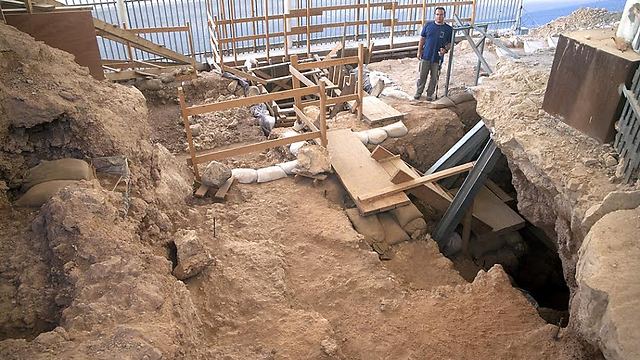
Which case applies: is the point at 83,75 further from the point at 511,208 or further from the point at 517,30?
the point at 517,30

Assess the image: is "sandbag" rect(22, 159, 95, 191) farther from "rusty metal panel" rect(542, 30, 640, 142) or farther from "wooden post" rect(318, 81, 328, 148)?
"rusty metal panel" rect(542, 30, 640, 142)

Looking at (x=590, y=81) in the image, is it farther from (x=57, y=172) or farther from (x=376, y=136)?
(x=57, y=172)

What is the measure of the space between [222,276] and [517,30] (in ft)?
49.2

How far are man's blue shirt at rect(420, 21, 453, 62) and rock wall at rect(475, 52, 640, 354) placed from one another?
198 centimetres

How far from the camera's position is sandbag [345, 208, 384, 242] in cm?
664

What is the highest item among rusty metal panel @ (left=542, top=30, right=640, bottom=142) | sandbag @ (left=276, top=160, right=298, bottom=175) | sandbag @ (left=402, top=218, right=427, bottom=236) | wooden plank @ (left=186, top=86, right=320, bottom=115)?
rusty metal panel @ (left=542, top=30, right=640, bottom=142)

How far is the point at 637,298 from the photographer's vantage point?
310 centimetres

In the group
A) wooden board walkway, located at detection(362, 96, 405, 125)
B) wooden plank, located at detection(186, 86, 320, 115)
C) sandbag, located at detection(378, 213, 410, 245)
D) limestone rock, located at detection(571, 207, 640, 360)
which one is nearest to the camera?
limestone rock, located at detection(571, 207, 640, 360)

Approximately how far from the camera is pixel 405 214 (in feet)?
23.1

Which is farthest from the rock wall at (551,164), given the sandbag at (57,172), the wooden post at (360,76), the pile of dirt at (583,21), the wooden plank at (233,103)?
the pile of dirt at (583,21)

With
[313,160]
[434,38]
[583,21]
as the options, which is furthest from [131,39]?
[583,21]

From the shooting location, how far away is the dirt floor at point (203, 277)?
9.95ft

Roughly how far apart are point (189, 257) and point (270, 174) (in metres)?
2.77

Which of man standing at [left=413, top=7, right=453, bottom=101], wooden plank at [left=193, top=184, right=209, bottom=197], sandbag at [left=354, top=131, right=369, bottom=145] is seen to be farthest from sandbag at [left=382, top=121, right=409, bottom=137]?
wooden plank at [left=193, top=184, right=209, bottom=197]
